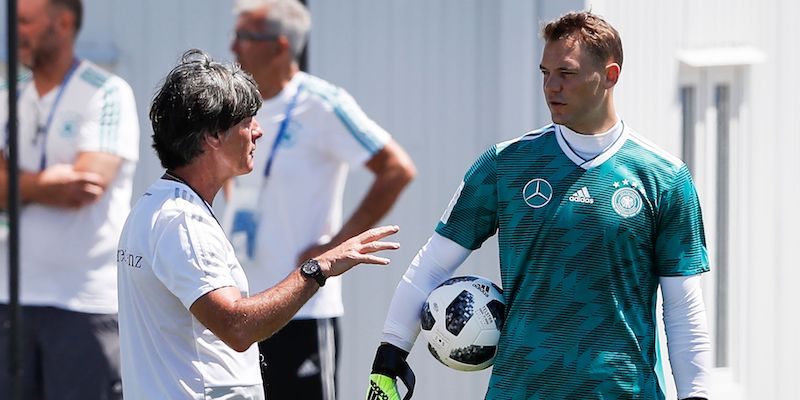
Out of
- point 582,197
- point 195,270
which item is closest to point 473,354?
point 582,197

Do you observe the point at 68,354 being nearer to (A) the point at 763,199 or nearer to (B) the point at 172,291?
(B) the point at 172,291

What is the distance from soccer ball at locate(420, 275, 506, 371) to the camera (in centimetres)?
401

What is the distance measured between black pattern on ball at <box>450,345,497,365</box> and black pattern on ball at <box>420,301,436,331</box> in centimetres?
10

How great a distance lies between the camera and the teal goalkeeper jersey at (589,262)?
3.87 m

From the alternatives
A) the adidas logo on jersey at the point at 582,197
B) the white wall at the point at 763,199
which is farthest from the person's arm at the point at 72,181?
the white wall at the point at 763,199

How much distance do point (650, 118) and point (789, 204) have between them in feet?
4.04

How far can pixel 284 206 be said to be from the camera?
584 centimetres

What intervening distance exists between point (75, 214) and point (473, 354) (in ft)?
7.11

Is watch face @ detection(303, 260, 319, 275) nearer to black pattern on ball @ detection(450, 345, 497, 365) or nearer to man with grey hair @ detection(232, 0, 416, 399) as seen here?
black pattern on ball @ detection(450, 345, 497, 365)

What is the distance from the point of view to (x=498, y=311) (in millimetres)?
4051

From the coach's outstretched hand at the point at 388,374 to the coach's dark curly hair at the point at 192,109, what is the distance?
0.91 metres

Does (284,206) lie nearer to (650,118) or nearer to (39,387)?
(39,387)

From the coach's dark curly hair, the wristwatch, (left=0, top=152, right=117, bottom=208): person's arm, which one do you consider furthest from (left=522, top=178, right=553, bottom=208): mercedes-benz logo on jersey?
(left=0, top=152, right=117, bottom=208): person's arm

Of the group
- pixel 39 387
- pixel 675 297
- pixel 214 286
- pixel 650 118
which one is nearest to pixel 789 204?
pixel 650 118
